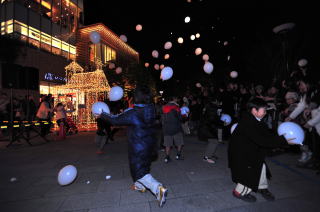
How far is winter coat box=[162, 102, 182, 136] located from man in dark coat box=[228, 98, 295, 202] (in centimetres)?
225

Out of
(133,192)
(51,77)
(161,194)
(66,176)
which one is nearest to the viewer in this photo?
(161,194)

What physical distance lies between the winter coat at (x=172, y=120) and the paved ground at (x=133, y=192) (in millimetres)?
876

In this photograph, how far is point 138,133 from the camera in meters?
3.07

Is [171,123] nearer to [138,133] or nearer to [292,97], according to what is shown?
[138,133]

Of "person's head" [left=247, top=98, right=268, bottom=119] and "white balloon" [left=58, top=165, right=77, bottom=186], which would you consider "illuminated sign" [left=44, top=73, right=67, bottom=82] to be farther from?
"person's head" [left=247, top=98, right=268, bottom=119]

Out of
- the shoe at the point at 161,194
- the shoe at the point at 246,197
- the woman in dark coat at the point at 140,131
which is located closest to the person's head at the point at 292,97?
the shoe at the point at 246,197

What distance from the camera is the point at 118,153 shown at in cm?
626

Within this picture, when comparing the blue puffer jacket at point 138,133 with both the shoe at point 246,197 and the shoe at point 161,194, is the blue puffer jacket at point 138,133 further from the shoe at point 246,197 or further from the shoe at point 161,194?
the shoe at point 246,197

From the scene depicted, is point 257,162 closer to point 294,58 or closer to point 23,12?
point 294,58

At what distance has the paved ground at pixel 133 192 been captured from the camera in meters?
2.97

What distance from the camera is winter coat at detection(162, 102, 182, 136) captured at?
17.2 ft

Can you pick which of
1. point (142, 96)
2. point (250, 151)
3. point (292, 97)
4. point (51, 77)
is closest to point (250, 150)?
point (250, 151)

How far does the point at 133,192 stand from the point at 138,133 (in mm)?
1164

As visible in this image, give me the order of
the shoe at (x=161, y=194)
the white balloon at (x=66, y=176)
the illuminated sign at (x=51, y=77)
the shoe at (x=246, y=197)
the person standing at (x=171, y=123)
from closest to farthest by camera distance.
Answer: the shoe at (x=161, y=194) < the shoe at (x=246, y=197) < the white balloon at (x=66, y=176) < the person standing at (x=171, y=123) < the illuminated sign at (x=51, y=77)
